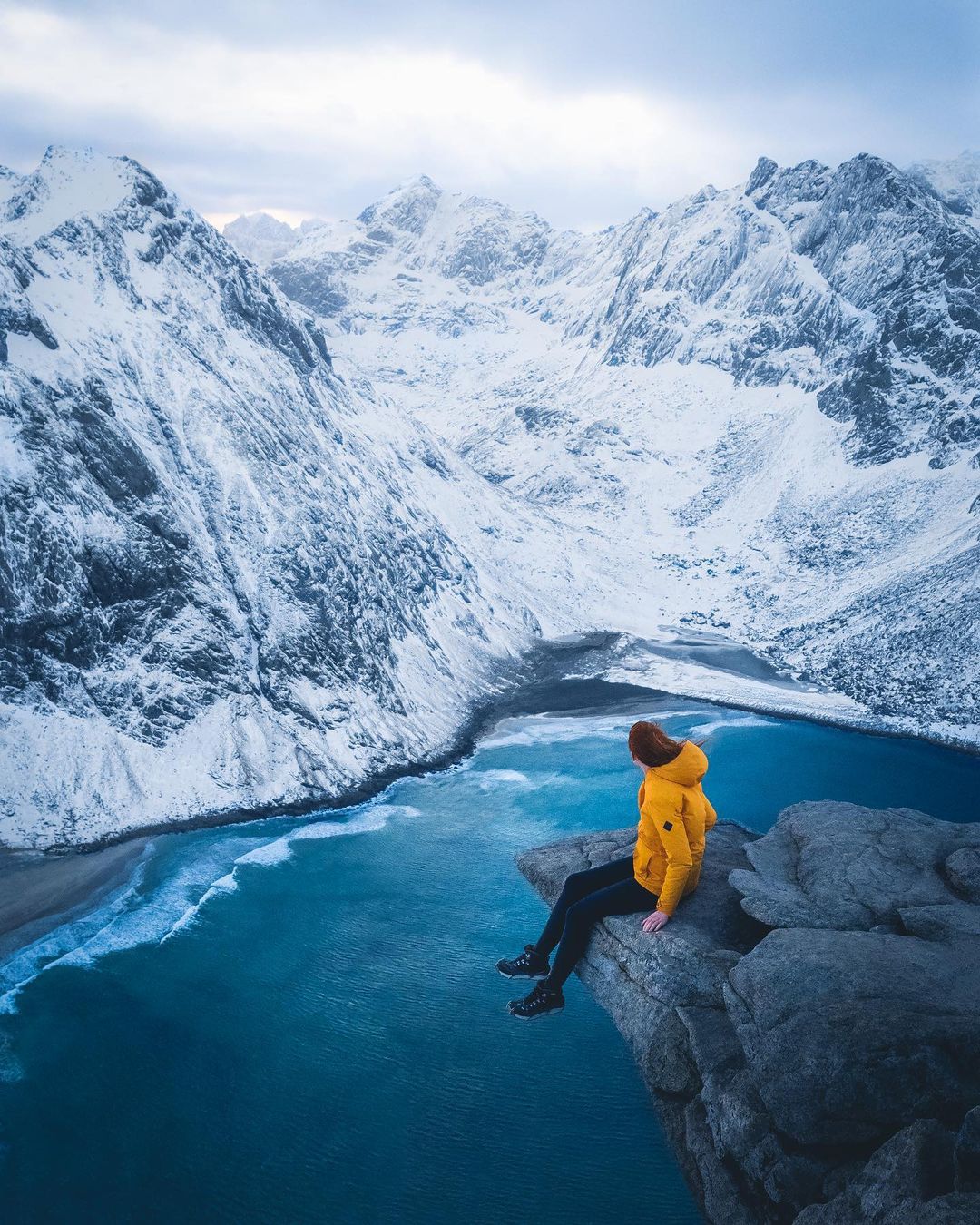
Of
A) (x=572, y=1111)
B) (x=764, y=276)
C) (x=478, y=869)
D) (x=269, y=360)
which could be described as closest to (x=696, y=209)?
(x=764, y=276)

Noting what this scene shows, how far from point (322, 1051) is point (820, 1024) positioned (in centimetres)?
1520

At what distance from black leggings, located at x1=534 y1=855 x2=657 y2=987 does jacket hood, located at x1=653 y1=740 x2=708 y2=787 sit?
199cm

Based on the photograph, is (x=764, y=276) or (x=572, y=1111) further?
(x=764, y=276)

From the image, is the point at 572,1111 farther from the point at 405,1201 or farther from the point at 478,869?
the point at 478,869

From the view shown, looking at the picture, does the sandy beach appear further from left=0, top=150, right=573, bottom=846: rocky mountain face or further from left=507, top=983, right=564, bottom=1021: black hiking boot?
left=507, top=983, right=564, bottom=1021: black hiking boot

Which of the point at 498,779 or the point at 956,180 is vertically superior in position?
the point at 956,180

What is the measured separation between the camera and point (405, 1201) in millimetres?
14062

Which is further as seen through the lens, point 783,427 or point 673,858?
point 783,427

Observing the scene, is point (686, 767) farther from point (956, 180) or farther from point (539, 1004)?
point (956, 180)

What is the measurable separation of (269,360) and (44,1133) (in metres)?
59.0

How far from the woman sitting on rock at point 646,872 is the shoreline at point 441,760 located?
84.4 ft

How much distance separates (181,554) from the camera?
151 feet

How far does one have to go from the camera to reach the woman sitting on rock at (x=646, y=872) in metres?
10.1

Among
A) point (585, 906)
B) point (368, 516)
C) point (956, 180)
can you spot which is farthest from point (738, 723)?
point (956, 180)
